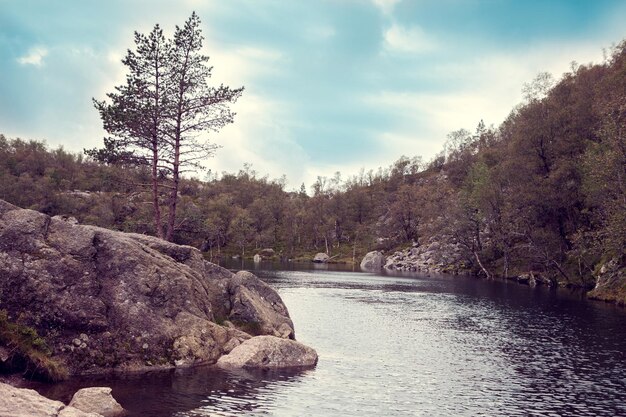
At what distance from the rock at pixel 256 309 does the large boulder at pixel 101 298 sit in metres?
2.02

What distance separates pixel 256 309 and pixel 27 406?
2229cm

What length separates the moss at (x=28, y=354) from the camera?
83.3ft

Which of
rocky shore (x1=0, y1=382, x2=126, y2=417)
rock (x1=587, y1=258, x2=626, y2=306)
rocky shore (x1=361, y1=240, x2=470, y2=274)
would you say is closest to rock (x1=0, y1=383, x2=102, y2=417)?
rocky shore (x1=0, y1=382, x2=126, y2=417)

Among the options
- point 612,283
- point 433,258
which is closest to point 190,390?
point 612,283

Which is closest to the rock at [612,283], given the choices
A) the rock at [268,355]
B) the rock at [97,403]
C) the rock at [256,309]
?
the rock at [256,309]

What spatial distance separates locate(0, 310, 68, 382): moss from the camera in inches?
1000

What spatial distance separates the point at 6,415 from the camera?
16.2m

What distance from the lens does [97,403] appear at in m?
21.6

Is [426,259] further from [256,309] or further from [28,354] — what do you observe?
[28,354]

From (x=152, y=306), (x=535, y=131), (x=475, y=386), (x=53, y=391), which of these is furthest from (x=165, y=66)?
(x=535, y=131)

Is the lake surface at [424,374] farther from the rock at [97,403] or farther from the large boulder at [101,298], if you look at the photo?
the large boulder at [101,298]

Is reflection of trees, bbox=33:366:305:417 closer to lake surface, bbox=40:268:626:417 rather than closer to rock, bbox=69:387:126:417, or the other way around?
lake surface, bbox=40:268:626:417

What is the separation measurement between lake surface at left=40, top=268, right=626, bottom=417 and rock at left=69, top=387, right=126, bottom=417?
1073mm

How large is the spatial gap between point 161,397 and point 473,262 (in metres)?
131
